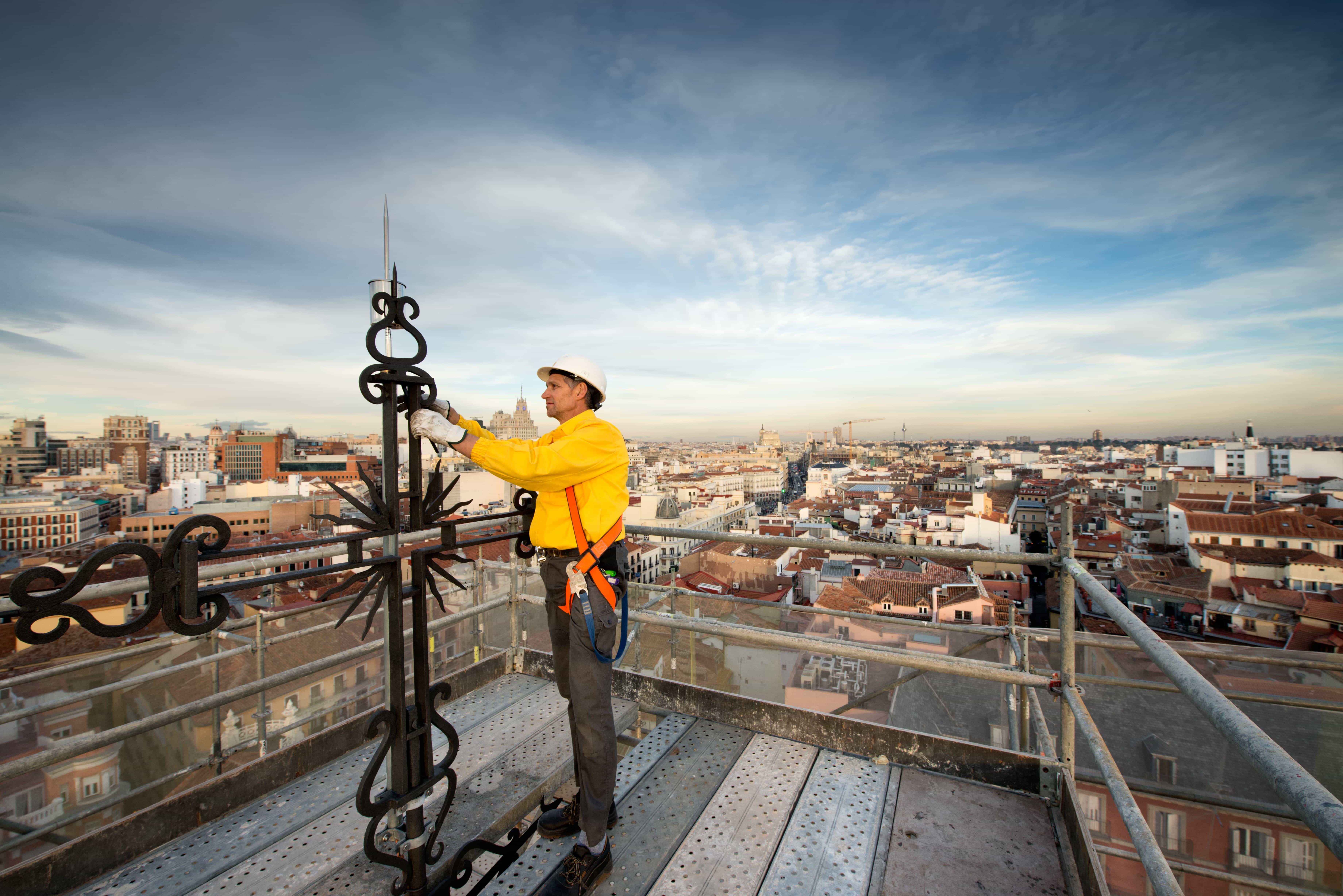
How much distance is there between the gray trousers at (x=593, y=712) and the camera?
200 cm

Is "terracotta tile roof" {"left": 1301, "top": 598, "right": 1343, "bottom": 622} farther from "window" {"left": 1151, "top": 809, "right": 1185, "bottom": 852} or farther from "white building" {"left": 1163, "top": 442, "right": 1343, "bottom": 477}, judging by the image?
"white building" {"left": 1163, "top": 442, "right": 1343, "bottom": 477}

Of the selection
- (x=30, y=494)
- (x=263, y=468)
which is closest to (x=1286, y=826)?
(x=30, y=494)

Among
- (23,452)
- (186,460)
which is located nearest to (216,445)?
(186,460)

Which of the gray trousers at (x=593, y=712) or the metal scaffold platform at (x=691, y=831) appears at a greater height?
the gray trousers at (x=593, y=712)

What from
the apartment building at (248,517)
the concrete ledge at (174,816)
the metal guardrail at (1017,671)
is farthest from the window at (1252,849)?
the apartment building at (248,517)

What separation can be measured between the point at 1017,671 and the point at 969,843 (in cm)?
101

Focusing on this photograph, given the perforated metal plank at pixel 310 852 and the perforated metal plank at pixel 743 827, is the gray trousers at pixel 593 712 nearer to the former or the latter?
the perforated metal plank at pixel 743 827

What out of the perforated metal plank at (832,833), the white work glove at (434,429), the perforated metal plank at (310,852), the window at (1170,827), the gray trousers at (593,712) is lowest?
the window at (1170,827)

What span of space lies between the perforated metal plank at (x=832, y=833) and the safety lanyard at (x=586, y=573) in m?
0.94

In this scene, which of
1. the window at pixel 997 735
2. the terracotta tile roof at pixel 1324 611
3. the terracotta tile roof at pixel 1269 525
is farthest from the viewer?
the terracotta tile roof at pixel 1269 525

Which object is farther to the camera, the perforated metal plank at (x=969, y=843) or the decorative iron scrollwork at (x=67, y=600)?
the perforated metal plank at (x=969, y=843)

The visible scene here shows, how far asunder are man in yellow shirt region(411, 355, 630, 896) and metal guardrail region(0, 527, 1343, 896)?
500mm

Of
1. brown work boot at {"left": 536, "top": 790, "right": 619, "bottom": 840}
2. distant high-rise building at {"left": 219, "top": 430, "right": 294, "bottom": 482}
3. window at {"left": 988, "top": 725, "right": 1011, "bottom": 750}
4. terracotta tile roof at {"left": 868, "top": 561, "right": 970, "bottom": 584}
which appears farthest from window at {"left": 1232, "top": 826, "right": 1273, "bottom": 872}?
distant high-rise building at {"left": 219, "top": 430, "right": 294, "bottom": 482}

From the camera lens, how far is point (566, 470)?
1.94m
